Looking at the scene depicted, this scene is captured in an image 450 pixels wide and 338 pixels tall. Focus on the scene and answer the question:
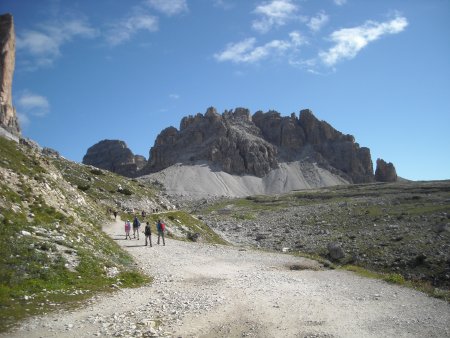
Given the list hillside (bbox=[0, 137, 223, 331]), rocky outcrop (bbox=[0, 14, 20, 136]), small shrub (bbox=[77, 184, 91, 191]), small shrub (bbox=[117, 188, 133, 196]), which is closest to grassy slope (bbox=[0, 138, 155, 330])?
hillside (bbox=[0, 137, 223, 331])

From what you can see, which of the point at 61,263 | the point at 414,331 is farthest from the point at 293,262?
the point at 61,263

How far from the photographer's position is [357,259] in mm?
43344

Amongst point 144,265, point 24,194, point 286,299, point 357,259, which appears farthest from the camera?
point 357,259

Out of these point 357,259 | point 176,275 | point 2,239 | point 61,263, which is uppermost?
point 2,239

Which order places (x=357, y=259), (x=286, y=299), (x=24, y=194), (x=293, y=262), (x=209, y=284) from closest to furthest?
1. (x=286, y=299)
2. (x=209, y=284)
3. (x=24, y=194)
4. (x=293, y=262)
5. (x=357, y=259)

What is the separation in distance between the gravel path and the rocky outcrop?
172249 mm

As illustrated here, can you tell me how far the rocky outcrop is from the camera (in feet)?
545

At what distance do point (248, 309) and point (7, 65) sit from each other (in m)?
190

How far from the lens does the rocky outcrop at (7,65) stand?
545 ft

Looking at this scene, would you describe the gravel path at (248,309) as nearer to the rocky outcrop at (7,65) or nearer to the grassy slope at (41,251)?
the grassy slope at (41,251)

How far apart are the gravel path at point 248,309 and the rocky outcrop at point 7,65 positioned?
172 m

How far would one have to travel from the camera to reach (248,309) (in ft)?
59.2

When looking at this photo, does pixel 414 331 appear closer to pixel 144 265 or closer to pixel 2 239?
pixel 144 265

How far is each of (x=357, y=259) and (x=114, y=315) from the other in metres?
35.0
